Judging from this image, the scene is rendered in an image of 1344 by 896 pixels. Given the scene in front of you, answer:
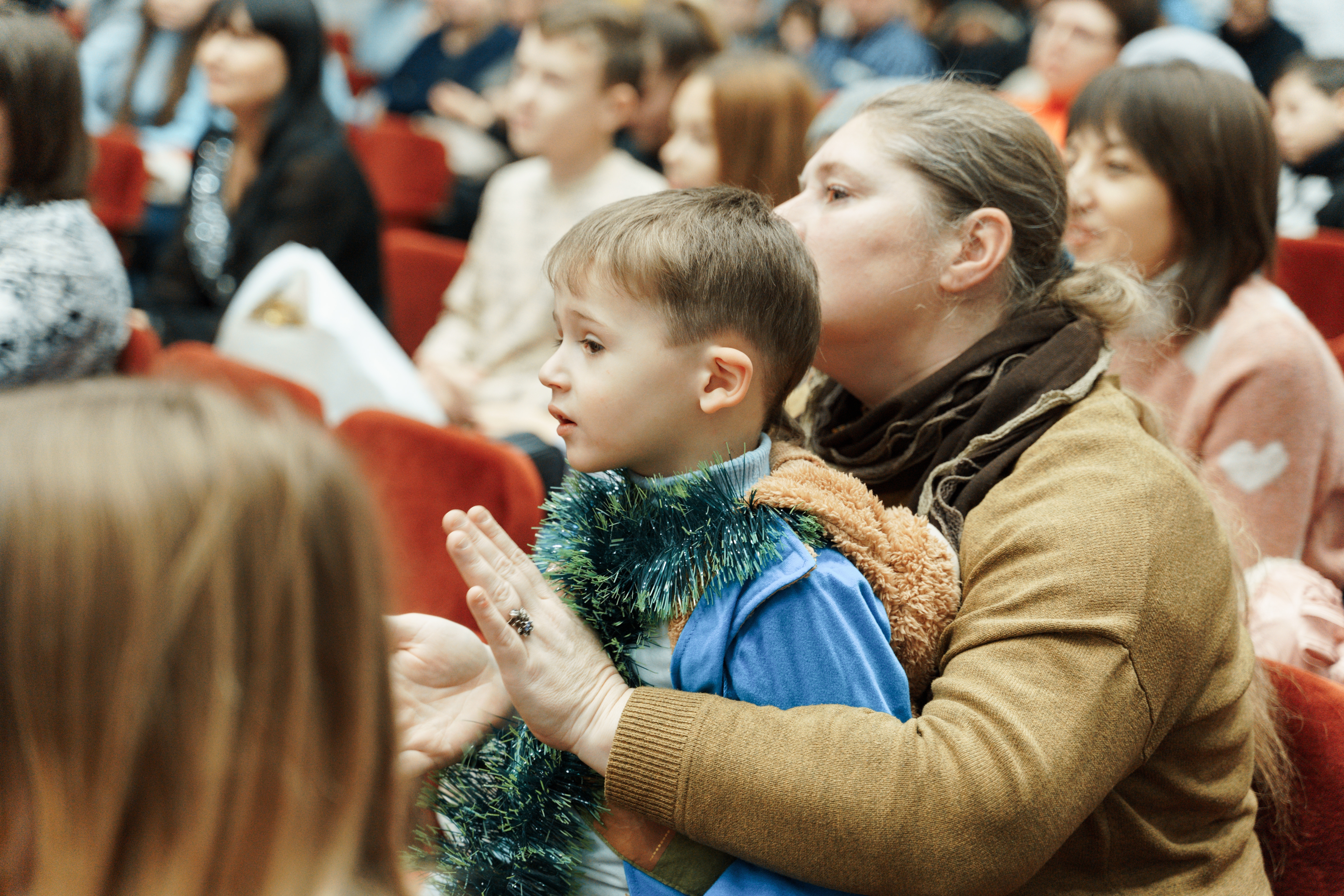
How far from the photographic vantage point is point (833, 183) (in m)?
1.31

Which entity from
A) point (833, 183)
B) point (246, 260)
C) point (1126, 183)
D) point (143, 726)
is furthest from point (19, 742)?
point (246, 260)

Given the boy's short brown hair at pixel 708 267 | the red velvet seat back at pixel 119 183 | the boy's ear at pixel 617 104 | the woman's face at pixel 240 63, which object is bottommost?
the red velvet seat back at pixel 119 183

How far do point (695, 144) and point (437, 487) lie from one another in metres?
1.50

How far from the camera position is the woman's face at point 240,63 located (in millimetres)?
3078

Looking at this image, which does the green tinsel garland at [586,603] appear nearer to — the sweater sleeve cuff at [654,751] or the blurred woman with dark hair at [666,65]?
the sweater sleeve cuff at [654,751]

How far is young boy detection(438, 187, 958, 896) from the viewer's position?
0.96m

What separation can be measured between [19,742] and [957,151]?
3.54 feet

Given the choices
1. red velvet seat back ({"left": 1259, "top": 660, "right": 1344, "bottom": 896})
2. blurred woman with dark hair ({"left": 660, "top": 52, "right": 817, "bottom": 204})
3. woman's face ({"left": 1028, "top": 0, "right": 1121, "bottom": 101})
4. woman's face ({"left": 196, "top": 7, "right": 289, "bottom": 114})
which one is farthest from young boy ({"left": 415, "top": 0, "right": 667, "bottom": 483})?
red velvet seat back ({"left": 1259, "top": 660, "right": 1344, "bottom": 896})

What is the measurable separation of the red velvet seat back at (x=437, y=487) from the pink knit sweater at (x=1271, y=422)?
97 centimetres

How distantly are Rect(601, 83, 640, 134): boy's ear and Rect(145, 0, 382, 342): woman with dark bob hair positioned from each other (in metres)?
0.68

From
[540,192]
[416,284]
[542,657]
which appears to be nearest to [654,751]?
[542,657]

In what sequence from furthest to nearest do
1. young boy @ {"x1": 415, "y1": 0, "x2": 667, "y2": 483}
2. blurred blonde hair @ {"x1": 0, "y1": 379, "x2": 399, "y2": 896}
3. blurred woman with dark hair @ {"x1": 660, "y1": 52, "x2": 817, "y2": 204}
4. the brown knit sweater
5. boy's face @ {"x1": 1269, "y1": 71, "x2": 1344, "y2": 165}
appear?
boy's face @ {"x1": 1269, "y1": 71, "x2": 1344, "y2": 165} → young boy @ {"x1": 415, "y1": 0, "x2": 667, "y2": 483} → blurred woman with dark hair @ {"x1": 660, "y1": 52, "x2": 817, "y2": 204} → the brown knit sweater → blurred blonde hair @ {"x1": 0, "y1": 379, "x2": 399, "y2": 896}

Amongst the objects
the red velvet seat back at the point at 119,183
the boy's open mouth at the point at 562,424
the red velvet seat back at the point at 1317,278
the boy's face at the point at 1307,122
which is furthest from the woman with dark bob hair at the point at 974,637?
the red velvet seat back at the point at 119,183

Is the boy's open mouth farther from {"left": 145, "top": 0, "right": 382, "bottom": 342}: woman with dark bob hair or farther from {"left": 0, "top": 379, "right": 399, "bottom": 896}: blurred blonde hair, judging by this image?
{"left": 145, "top": 0, "right": 382, "bottom": 342}: woman with dark bob hair
